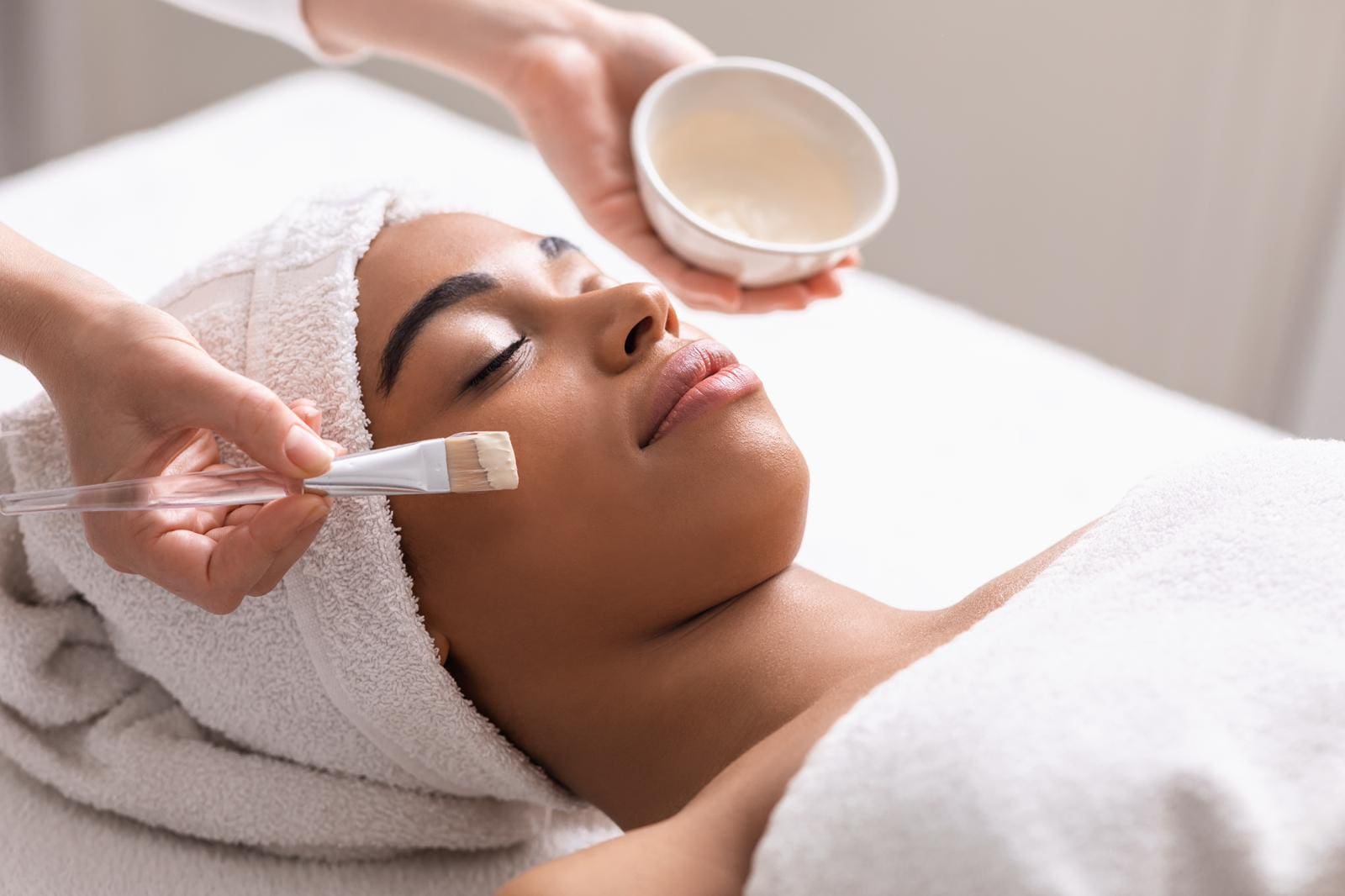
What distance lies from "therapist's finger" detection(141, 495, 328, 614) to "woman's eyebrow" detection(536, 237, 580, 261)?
0.36 metres

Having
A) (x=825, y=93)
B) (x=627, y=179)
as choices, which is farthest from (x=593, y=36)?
(x=825, y=93)

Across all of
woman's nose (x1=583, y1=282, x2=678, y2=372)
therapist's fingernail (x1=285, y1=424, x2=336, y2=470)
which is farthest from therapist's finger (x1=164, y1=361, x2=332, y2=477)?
woman's nose (x1=583, y1=282, x2=678, y2=372)

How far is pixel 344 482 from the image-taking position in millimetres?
909

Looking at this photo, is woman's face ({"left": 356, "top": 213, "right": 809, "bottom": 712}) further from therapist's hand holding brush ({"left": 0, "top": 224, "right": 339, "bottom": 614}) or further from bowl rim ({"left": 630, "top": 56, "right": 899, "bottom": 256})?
bowl rim ({"left": 630, "top": 56, "right": 899, "bottom": 256})

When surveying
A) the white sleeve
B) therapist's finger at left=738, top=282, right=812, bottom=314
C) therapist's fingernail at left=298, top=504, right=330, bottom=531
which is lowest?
therapist's finger at left=738, top=282, right=812, bottom=314

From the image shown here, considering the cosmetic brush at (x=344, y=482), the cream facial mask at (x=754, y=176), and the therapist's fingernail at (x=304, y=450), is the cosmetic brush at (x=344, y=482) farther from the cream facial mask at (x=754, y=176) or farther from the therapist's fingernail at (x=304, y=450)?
the cream facial mask at (x=754, y=176)

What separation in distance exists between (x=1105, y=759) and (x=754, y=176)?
94 centimetres

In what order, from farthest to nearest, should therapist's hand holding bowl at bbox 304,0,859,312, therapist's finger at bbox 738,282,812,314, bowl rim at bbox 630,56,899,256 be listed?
therapist's hand holding bowl at bbox 304,0,859,312, therapist's finger at bbox 738,282,812,314, bowl rim at bbox 630,56,899,256

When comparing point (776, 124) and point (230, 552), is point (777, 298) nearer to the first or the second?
point (776, 124)

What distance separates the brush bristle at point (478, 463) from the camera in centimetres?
90

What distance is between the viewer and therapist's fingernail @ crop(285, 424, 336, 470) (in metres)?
0.88

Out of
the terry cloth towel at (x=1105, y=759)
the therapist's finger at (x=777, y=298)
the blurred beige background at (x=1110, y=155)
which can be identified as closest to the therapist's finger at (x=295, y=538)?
the terry cloth towel at (x=1105, y=759)

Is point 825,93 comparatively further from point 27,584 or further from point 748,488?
point 27,584

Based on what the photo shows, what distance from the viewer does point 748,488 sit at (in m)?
1.02
